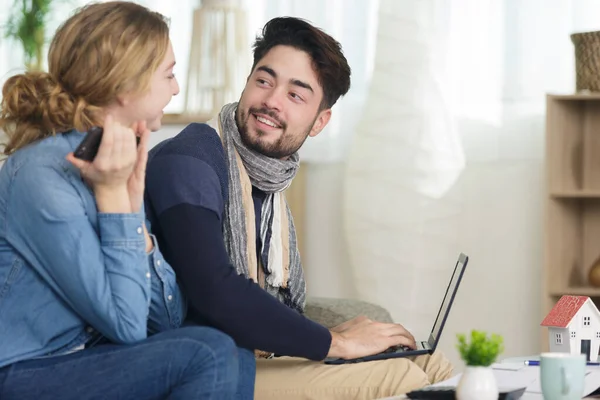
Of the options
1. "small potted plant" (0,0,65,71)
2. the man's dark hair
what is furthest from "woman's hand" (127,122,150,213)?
"small potted plant" (0,0,65,71)

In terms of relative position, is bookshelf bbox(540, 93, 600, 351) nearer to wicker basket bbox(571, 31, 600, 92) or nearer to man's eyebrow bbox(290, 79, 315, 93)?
wicker basket bbox(571, 31, 600, 92)

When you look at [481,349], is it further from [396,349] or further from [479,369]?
[396,349]

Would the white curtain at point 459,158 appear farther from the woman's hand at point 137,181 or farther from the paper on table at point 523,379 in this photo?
the woman's hand at point 137,181

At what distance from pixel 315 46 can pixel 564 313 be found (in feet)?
2.44

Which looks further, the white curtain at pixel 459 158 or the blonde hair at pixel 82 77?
the white curtain at pixel 459 158

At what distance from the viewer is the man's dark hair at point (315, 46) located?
6.88 ft

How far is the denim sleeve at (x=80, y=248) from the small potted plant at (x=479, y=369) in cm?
46

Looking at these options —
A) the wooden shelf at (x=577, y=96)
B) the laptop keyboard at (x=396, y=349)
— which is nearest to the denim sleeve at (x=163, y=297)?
the laptop keyboard at (x=396, y=349)

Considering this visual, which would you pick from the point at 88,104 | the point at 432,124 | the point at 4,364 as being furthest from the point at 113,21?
the point at 432,124

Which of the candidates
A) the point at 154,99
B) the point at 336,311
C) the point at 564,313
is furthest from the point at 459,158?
the point at 154,99

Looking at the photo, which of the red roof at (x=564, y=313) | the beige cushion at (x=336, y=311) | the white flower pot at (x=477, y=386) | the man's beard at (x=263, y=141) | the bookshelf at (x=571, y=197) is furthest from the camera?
the bookshelf at (x=571, y=197)

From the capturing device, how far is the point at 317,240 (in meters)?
3.69

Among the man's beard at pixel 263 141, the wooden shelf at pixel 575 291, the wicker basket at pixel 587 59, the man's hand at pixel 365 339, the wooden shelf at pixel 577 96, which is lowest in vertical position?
the wooden shelf at pixel 575 291

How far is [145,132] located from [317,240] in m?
2.24
